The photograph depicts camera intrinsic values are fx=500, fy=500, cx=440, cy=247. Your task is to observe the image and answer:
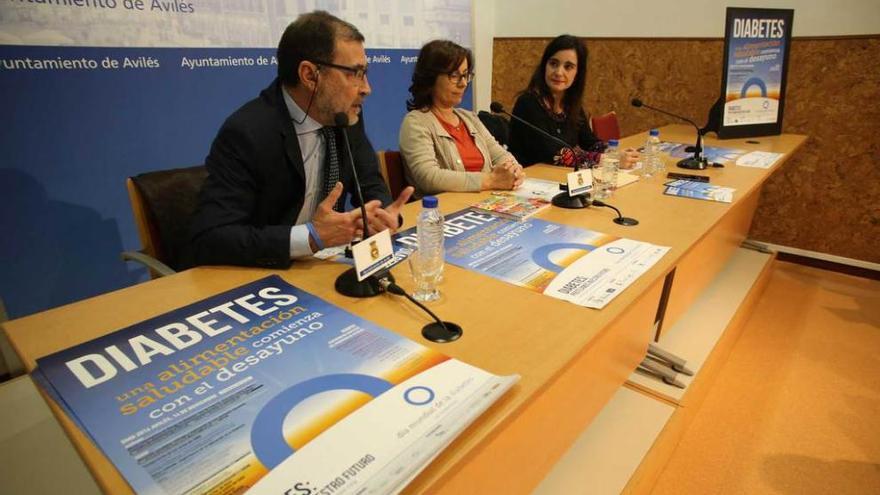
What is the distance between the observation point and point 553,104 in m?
2.59

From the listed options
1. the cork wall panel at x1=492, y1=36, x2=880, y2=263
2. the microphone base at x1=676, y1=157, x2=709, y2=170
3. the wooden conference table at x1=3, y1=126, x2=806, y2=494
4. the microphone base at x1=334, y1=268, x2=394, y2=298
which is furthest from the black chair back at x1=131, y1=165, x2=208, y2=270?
the cork wall panel at x1=492, y1=36, x2=880, y2=263

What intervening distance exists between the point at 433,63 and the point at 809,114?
244 cm

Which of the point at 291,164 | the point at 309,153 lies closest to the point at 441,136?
the point at 309,153

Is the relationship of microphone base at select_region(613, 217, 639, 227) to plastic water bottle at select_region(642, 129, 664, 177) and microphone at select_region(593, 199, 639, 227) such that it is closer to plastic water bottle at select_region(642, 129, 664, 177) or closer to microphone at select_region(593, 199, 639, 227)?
microphone at select_region(593, 199, 639, 227)

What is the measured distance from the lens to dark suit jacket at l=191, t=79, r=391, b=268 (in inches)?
45.3

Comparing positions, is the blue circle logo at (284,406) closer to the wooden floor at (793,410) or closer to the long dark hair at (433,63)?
the wooden floor at (793,410)

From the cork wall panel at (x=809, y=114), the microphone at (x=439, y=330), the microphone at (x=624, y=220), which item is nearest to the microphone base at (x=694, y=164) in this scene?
the microphone at (x=624, y=220)

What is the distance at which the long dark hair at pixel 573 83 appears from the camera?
8.11ft

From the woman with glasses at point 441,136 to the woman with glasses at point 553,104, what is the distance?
42 cm

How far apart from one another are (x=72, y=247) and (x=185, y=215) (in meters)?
0.95

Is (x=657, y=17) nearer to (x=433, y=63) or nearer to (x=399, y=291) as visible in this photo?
(x=433, y=63)

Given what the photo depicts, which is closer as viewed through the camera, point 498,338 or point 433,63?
point 498,338

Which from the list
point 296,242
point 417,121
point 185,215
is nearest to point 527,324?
point 296,242

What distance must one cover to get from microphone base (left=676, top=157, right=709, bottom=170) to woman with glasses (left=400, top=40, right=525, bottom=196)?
806 millimetres
